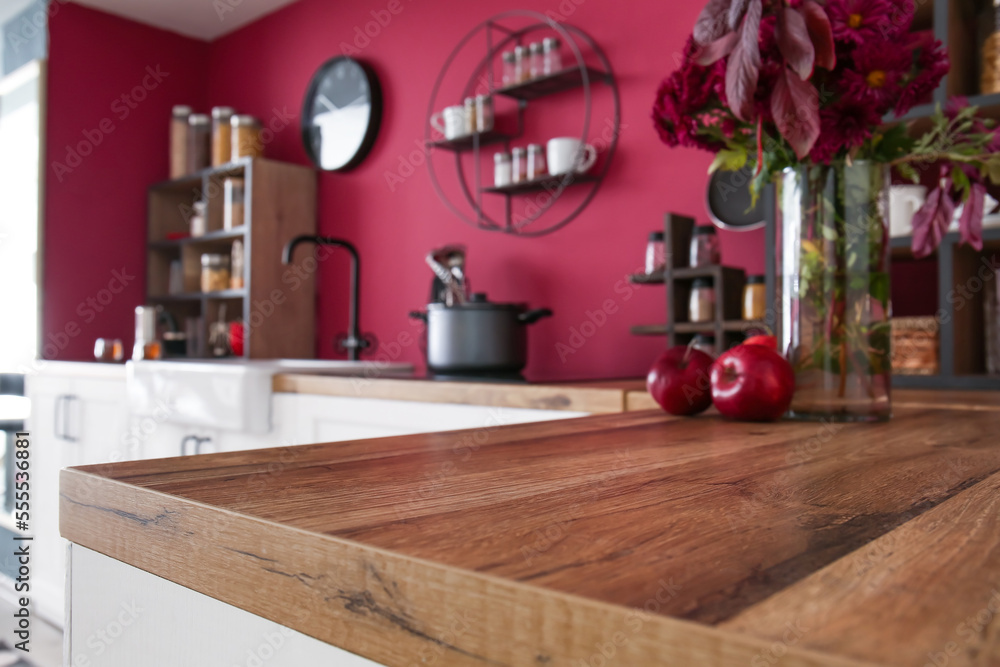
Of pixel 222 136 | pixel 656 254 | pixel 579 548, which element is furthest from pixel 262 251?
pixel 579 548

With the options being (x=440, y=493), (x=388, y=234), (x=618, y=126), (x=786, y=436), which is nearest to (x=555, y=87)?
(x=618, y=126)

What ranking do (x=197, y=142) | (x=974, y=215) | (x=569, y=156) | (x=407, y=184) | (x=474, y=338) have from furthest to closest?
(x=197, y=142) → (x=407, y=184) → (x=569, y=156) → (x=474, y=338) → (x=974, y=215)

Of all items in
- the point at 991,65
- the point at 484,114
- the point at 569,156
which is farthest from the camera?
the point at 484,114

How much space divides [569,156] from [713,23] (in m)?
1.59

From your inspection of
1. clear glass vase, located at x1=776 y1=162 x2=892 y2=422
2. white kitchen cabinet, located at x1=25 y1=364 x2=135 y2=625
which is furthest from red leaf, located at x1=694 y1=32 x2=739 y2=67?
white kitchen cabinet, located at x1=25 y1=364 x2=135 y2=625

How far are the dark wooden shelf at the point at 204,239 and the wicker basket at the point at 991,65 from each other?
2663 millimetres

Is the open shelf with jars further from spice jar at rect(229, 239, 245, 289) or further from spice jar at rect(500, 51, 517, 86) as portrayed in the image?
spice jar at rect(229, 239, 245, 289)

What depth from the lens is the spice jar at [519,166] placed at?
2.58 metres

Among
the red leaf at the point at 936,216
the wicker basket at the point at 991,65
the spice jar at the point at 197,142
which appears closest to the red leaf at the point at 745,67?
the red leaf at the point at 936,216

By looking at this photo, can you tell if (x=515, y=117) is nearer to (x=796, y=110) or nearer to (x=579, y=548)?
(x=796, y=110)

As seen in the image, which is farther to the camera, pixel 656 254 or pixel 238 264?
pixel 238 264

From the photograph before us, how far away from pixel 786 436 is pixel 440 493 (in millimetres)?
431

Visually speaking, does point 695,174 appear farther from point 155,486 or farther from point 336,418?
point 155,486

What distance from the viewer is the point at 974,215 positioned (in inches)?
40.1
